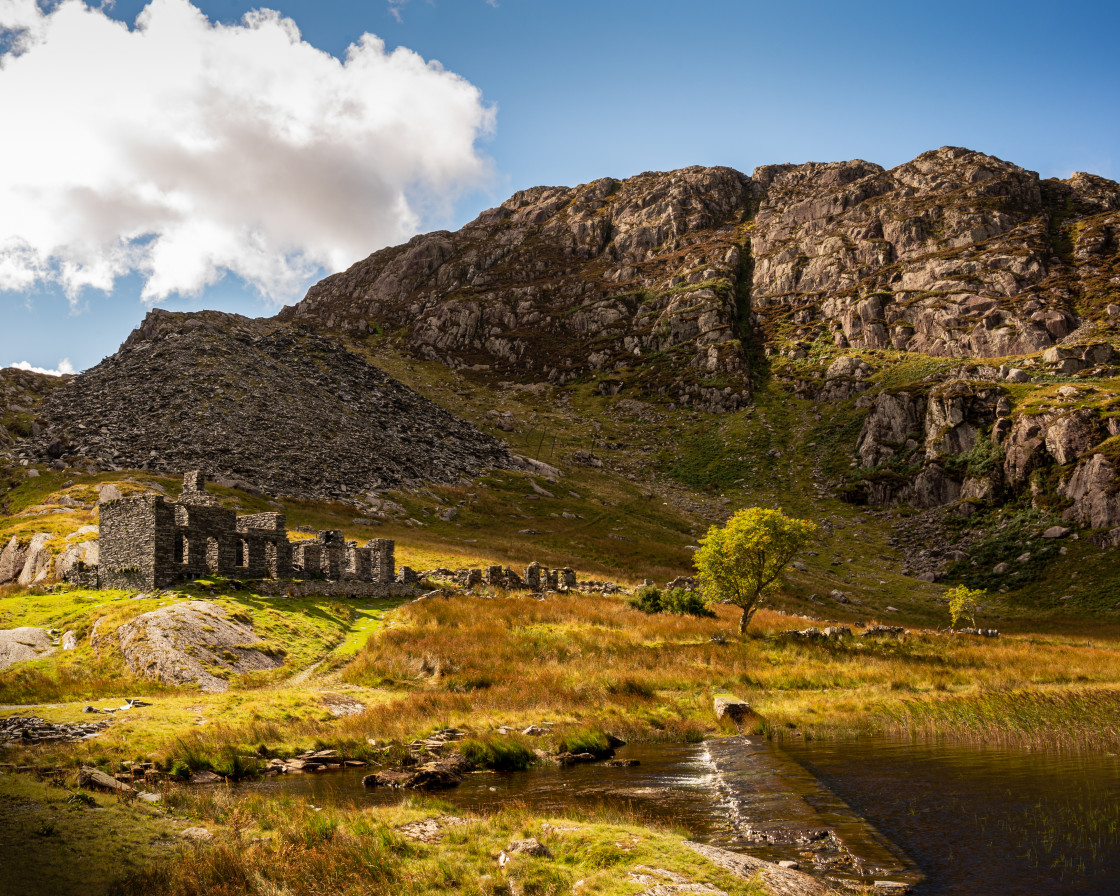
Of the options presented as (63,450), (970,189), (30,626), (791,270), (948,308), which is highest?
(970,189)

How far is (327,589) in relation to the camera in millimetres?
41031

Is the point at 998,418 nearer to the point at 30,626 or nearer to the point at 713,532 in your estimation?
the point at 713,532

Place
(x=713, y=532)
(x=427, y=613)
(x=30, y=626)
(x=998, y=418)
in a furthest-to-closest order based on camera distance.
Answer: (x=998, y=418) → (x=713, y=532) → (x=427, y=613) → (x=30, y=626)

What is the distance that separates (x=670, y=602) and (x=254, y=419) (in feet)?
239

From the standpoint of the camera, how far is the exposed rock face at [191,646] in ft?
81.2

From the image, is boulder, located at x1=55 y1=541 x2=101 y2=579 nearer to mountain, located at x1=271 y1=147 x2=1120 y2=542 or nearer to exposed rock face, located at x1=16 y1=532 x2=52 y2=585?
exposed rock face, located at x1=16 y1=532 x2=52 y2=585

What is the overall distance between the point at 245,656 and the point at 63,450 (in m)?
65.5

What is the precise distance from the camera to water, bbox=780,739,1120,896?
10.8m

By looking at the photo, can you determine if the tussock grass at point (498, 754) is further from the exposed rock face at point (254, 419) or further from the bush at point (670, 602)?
the exposed rock face at point (254, 419)

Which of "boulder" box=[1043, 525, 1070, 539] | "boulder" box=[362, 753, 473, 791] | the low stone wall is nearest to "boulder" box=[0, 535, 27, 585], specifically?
the low stone wall

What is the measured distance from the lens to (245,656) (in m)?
27.5

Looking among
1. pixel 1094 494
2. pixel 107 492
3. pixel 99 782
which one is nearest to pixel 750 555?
pixel 99 782

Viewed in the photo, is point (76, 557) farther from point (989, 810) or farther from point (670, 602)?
point (989, 810)

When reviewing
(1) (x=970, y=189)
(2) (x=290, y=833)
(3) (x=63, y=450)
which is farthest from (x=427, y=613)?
(1) (x=970, y=189)
